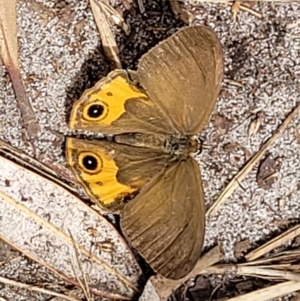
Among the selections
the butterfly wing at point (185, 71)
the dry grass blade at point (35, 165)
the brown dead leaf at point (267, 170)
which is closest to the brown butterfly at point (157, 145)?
the butterfly wing at point (185, 71)

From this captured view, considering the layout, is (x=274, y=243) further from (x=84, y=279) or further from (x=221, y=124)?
(x=84, y=279)

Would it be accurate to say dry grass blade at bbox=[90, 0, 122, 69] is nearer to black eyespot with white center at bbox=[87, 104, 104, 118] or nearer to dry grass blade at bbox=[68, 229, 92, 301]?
black eyespot with white center at bbox=[87, 104, 104, 118]

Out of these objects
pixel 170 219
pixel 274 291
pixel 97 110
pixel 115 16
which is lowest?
pixel 274 291

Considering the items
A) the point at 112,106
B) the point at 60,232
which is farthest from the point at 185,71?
the point at 60,232

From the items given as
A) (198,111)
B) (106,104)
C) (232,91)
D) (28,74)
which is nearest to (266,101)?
(232,91)

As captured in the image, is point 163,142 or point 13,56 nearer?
point 163,142

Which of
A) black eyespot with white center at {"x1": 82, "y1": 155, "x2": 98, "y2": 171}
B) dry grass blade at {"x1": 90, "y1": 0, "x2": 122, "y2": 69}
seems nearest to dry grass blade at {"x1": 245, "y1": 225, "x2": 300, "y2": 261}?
black eyespot with white center at {"x1": 82, "y1": 155, "x2": 98, "y2": 171}

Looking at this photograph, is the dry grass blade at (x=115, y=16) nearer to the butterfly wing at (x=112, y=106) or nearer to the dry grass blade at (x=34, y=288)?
the butterfly wing at (x=112, y=106)
